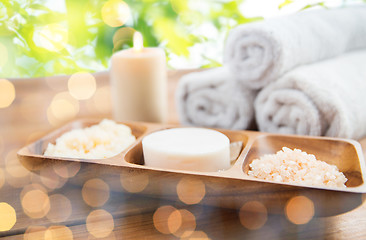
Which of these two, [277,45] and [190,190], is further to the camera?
[277,45]

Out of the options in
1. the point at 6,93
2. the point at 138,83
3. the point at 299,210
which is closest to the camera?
the point at 299,210

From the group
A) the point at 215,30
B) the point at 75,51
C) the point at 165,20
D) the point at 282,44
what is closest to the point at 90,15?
the point at 75,51

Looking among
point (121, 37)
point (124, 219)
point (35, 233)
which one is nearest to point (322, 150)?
point (124, 219)

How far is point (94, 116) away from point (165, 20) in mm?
620

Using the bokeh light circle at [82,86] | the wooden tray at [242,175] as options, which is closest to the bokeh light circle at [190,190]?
the wooden tray at [242,175]

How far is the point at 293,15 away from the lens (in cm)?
83

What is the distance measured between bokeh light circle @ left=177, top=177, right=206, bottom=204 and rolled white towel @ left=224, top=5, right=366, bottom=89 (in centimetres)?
32

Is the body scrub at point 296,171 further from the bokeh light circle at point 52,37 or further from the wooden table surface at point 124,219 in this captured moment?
the bokeh light circle at point 52,37

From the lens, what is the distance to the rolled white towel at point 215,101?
0.79 meters

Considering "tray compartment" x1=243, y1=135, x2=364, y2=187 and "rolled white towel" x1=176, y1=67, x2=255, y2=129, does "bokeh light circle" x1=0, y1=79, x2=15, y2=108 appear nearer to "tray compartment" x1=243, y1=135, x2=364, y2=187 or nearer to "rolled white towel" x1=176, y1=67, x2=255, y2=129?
"rolled white towel" x1=176, y1=67, x2=255, y2=129

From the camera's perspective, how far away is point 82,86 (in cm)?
110

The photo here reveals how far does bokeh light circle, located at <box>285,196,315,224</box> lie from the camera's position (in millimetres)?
456

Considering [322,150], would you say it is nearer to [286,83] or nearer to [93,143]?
[286,83]

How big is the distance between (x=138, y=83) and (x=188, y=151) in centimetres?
29
